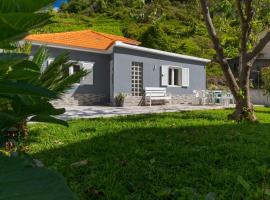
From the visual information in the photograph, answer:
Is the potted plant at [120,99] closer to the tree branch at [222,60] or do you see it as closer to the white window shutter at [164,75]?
the white window shutter at [164,75]

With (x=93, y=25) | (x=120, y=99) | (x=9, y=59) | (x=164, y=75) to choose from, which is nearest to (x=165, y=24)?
(x=93, y=25)

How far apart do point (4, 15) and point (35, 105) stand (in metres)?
0.41

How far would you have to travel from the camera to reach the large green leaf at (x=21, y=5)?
54 cm

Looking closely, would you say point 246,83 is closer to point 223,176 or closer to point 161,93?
point 223,176

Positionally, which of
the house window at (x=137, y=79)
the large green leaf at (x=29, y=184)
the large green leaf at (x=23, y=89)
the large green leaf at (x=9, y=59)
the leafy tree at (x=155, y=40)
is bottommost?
the large green leaf at (x=29, y=184)

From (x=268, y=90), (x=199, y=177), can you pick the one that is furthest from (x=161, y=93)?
(x=199, y=177)

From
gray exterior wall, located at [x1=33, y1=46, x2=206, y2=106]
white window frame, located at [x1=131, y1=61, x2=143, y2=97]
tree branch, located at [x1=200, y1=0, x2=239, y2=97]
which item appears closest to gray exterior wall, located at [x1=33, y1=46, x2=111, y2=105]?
gray exterior wall, located at [x1=33, y1=46, x2=206, y2=106]

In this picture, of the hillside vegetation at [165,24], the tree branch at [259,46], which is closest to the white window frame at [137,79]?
the hillside vegetation at [165,24]

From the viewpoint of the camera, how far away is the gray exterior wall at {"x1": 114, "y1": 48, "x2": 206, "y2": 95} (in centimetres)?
1894

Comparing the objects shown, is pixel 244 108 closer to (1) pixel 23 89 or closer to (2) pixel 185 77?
(1) pixel 23 89

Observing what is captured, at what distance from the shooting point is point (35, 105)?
0.90 metres

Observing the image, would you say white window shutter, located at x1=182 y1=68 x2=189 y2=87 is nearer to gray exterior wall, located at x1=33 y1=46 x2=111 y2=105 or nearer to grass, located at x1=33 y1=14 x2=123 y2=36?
gray exterior wall, located at x1=33 y1=46 x2=111 y2=105

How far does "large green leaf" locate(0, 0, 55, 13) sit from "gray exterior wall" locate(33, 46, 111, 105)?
57.7ft

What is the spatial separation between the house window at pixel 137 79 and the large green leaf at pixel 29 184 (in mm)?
19462
